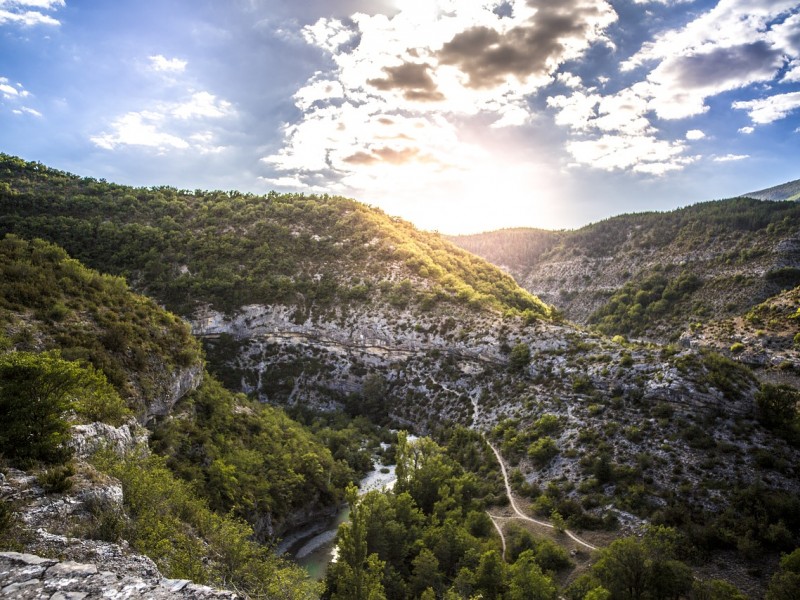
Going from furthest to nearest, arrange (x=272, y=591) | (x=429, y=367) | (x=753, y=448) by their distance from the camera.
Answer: (x=429, y=367), (x=753, y=448), (x=272, y=591)

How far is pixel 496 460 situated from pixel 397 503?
17909 millimetres

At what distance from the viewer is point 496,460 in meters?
53.2

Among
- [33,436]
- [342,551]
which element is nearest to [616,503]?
[342,551]

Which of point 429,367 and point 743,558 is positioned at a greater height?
point 429,367

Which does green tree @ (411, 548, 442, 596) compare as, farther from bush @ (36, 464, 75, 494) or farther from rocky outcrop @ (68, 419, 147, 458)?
bush @ (36, 464, 75, 494)

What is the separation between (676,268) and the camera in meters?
136

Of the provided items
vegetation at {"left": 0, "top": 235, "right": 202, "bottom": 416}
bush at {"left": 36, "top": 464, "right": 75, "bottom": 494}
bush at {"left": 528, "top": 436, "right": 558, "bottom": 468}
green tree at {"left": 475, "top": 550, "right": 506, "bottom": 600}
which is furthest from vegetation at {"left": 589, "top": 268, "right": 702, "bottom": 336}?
bush at {"left": 36, "top": 464, "right": 75, "bottom": 494}

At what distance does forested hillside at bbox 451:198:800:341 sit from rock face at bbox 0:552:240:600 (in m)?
124

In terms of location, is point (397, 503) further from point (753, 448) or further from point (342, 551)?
point (753, 448)

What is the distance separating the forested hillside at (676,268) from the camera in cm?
10988

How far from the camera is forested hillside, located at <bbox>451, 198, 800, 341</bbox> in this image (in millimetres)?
109875

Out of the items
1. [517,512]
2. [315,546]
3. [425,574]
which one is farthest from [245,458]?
[517,512]

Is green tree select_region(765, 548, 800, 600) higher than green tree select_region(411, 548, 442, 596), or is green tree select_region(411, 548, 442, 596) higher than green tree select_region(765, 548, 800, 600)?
green tree select_region(765, 548, 800, 600)

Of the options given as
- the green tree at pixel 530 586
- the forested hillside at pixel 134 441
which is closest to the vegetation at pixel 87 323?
the forested hillside at pixel 134 441
